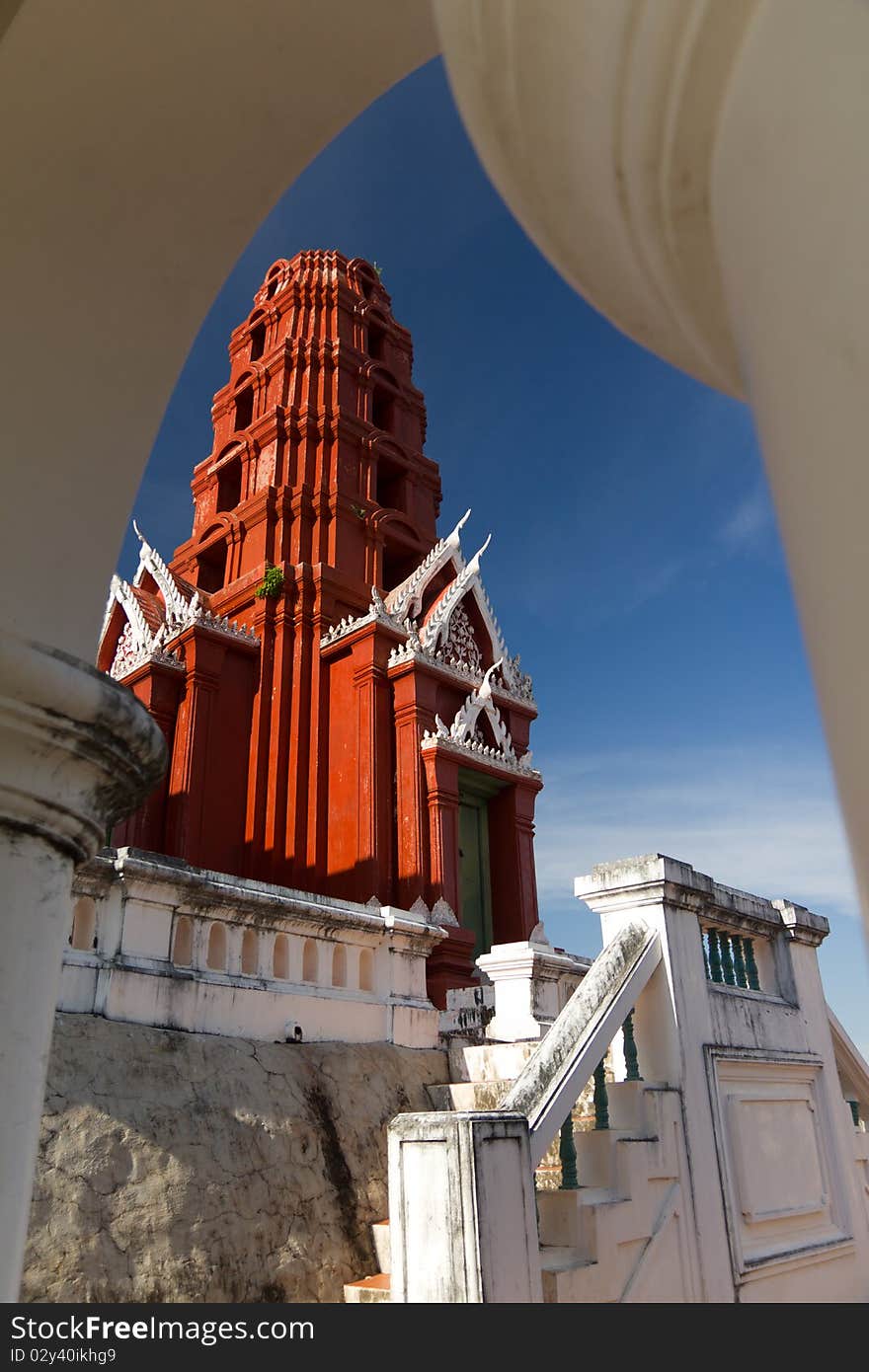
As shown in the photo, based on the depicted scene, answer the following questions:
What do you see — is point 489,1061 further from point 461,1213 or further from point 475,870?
point 475,870

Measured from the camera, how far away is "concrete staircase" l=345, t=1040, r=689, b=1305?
3758 mm

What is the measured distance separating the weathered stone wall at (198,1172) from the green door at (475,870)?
6322 millimetres

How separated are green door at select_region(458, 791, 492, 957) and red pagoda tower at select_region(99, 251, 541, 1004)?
26 mm

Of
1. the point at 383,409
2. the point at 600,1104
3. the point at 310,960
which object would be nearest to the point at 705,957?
the point at 600,1104

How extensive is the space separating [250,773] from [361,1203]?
23.5 feet

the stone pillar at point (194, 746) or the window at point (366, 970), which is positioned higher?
the stone pillar at point (194, 746)

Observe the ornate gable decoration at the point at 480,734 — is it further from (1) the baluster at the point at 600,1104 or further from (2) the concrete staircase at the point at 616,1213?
(1) the baluster at the point at 600,1104

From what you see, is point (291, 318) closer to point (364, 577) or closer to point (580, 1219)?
point (364, 577)

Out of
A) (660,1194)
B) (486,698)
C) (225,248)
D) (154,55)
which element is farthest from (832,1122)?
(486,698)

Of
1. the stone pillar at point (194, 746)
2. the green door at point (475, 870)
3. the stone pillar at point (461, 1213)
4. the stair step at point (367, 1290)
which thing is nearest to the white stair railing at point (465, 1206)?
the stone pillar at point (461, 1213)

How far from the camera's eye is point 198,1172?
4.02 m

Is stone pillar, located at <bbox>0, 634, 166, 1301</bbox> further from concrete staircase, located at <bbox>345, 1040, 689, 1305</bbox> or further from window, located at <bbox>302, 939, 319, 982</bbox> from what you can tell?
window, located at <bbox>302, 939, 319, 982</bbox>

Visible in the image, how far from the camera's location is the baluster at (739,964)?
555 cm

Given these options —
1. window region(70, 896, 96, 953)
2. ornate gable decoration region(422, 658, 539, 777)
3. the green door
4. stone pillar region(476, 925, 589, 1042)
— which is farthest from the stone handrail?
the green door
